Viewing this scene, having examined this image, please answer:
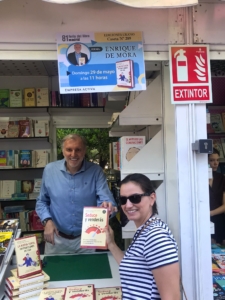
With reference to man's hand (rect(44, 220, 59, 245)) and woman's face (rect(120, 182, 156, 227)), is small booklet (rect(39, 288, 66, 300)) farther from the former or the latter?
man's hand (rect(44, 220, 59, 245))

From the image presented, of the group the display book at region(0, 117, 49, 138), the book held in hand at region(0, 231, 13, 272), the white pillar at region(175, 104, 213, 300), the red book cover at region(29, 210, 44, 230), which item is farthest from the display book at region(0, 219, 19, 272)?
the display book at region(0, 117, 49, 138)

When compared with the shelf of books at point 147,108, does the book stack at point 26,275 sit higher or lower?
lower

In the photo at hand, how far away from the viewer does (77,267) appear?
2141 millimetres

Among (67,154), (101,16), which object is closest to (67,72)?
(101,16)

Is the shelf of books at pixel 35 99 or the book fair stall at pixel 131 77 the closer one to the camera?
the book fair stall at pixel 131 77

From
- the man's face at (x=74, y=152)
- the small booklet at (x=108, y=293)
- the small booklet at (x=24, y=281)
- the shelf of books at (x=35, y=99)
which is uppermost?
the shelf of books at (x=35, y=99)

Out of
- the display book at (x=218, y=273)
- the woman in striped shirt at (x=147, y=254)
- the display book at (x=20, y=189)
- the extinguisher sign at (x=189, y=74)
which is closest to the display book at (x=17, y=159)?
the display book at (x=20, y=189)

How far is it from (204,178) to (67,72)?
1093 mm

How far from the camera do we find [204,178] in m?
1.91

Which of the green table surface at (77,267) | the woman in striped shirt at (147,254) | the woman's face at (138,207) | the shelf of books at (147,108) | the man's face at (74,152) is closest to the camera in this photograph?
the woman in striped shirt at (147,254)

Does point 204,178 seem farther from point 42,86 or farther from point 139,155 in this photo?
point 42,86

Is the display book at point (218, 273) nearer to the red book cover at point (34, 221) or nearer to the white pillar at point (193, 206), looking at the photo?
the white pillar at point (193, 206)

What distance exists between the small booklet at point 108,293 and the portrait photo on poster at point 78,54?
52.8 inches

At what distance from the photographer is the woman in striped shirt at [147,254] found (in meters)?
1.18
